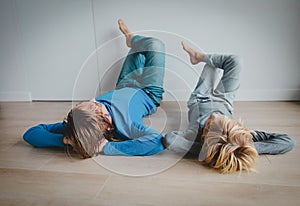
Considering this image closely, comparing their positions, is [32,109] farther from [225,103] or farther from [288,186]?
[288,186]

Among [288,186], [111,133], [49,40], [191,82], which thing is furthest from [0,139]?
[288,186]

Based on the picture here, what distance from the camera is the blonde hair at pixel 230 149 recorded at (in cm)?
81

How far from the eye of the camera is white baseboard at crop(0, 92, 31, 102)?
5.43 ft

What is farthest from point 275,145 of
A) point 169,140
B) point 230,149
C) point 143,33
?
point 143,33

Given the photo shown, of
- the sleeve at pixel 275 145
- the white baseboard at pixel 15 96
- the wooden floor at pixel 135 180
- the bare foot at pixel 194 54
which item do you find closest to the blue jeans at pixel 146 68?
the bare foot at pixel 194 54

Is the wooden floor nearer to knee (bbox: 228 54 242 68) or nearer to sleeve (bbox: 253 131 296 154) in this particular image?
sleeve (bbox: 253 131 296 154)

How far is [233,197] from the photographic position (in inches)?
28.1

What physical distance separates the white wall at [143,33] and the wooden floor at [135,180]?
45 cm

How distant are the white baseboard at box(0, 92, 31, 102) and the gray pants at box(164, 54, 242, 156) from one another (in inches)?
41.9

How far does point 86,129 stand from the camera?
2.94ft

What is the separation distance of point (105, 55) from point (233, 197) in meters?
1.06

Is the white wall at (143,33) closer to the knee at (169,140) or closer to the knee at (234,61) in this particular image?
the knee at (234,61)

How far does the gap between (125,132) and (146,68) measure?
433 millimetres

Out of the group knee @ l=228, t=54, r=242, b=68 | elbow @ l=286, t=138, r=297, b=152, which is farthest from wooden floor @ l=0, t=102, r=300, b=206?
knee @ l=228, t=54, r=242, b=68
